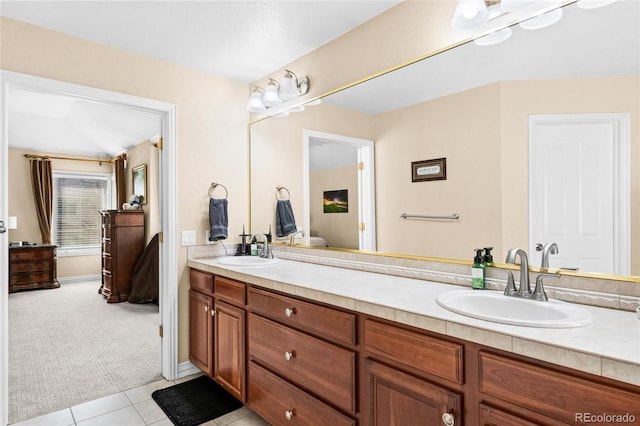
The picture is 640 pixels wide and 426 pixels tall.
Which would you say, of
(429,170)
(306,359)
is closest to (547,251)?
(429,170)

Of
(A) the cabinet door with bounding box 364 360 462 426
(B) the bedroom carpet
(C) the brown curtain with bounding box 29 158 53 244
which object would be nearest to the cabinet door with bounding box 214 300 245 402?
(B) the bedroom carpet

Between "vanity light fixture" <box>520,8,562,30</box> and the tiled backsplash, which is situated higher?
"vanity light fixture" <box>520,8,562,30</box>

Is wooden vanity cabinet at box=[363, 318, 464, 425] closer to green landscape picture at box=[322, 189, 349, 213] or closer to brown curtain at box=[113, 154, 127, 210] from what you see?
green landscape picture at box=[322, 189, 349, 213]

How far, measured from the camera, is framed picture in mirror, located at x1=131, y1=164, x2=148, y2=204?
18.3ft

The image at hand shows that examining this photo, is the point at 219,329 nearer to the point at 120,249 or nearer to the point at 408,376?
the point at 408,376

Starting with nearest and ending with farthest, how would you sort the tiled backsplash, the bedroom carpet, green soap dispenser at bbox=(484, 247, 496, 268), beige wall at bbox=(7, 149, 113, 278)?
1. the tiled backsplash
2. green soap dispenser at bbox=(484, 247, 496, 268)
3. the bedroom carpet
4. beige wall at bbox=(7, 149, 113, 278)

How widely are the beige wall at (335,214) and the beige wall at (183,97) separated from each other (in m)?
0.80

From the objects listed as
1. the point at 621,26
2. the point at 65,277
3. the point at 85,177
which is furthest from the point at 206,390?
the point at 85,177

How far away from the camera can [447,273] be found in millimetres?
1771

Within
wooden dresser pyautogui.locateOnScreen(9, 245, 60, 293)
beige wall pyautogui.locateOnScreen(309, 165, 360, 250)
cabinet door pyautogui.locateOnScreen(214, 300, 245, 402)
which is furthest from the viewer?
wooden dresser pyautogui.locateOnScreen(9, 245, 60, 293)

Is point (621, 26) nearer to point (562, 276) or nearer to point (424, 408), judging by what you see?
point (562, 276)

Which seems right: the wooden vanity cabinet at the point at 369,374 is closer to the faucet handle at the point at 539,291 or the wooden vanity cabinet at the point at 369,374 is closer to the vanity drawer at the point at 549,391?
the vanity drawer at the point at 549,391

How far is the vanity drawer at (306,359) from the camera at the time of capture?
4.90 feet

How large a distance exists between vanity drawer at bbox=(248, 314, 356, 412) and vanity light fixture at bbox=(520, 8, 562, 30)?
158 cm
